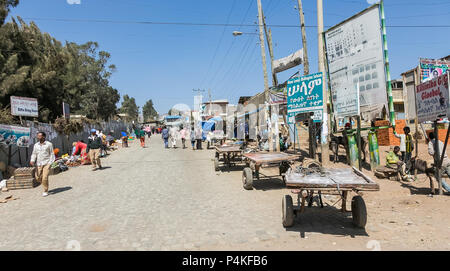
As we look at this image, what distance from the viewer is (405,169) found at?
374 inches

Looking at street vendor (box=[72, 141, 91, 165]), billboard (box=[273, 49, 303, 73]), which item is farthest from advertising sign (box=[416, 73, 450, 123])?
street vendor (box=[72, 141, 91, 165])

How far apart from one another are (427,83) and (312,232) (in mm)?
5452

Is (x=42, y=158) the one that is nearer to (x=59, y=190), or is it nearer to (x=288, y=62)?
(x=59, y=190)

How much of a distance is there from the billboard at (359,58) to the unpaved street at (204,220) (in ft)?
10.2

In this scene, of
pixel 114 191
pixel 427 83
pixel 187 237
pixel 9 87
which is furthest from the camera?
pixel 9 87

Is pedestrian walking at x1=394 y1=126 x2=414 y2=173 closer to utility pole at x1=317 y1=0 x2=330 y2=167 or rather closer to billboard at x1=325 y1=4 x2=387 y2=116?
billboard at x1=325 y1=4 x2=387 y2=116

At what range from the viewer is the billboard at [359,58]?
30.0 feet

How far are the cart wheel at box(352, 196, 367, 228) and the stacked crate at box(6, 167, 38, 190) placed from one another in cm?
1049

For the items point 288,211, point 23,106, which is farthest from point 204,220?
point 23,106

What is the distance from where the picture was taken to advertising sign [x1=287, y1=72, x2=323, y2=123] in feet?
35.9

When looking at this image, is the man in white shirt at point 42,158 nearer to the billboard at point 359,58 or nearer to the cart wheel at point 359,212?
the cart wheel at point 359,212
